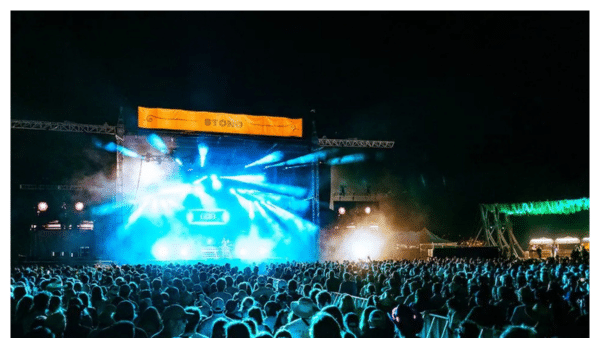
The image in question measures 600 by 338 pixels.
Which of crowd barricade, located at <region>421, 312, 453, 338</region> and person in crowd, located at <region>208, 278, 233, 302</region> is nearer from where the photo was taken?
crowd barricade, located at <region>421, 312, 453, 338</region>

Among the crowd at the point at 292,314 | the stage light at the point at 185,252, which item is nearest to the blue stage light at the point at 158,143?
the stage light at the point at 185,252

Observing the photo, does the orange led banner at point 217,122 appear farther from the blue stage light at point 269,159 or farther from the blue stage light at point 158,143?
the blue stage light at point 269,159

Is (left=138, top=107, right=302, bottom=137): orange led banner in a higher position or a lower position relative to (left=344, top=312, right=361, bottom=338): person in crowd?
higher

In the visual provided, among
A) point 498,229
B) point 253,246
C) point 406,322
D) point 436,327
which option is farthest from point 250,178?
point 406,322

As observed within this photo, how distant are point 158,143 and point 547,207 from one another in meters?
23.3

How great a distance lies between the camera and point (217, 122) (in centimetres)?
2417

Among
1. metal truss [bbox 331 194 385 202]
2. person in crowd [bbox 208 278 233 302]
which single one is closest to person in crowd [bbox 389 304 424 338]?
person in crowd [bbox 208 278 233 302]

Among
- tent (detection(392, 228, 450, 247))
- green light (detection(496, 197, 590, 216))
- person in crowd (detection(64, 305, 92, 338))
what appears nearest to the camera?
person in crowd (detection(64, 305, 92, 338))

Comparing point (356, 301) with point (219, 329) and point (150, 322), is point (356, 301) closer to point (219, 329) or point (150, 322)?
point (150, 322)

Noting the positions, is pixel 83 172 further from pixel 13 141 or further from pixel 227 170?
pixel 227 170

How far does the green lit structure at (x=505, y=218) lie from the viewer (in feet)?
83.9

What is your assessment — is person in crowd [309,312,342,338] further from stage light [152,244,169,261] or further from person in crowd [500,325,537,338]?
stage light [152,244,169,261]

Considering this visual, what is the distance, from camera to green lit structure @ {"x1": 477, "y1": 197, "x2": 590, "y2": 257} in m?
25.6

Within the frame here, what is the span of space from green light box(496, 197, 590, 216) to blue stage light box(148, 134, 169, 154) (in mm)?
21293
